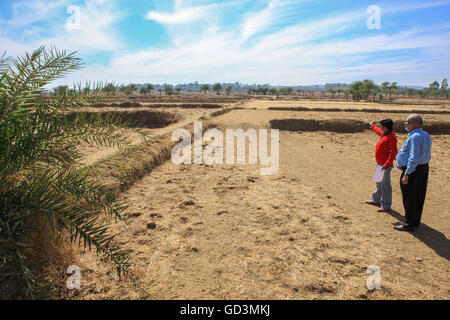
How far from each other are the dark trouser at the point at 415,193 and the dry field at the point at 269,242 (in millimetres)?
290

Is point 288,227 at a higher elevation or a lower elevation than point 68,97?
lower

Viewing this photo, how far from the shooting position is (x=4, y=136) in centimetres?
238

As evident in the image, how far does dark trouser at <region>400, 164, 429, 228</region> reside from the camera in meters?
4.06

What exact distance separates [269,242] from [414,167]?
2519mm

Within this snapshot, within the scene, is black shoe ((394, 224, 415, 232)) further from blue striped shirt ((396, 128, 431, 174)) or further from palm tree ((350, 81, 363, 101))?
palm tree ((350, 81, 363, 101))

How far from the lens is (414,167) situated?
155 inches

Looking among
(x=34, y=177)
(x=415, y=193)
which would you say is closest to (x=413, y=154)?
(x=415, y=193)

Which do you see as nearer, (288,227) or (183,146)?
(288,227)

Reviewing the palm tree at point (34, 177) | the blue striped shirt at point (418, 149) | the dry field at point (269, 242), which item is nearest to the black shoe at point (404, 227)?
the dry field at point (269, 242)

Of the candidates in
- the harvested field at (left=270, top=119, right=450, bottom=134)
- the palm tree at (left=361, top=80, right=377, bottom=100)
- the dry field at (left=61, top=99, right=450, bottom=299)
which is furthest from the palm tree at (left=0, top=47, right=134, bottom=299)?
the palm tree at (left=361, top=80, right=377, bottom=100)

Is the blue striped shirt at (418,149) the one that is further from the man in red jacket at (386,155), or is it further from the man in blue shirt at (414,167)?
the man in red jacket at (386,155)
